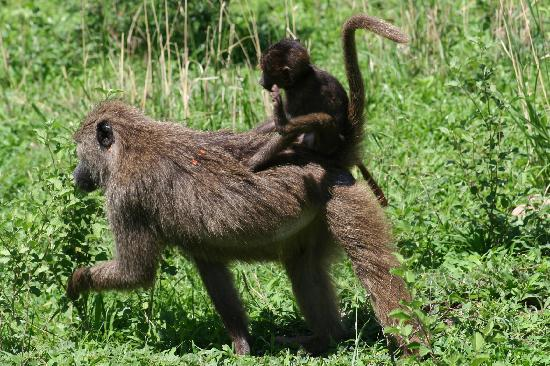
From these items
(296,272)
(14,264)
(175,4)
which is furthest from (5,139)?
(296,272)

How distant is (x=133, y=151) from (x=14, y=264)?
929 mm

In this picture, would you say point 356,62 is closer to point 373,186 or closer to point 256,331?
point 373,186

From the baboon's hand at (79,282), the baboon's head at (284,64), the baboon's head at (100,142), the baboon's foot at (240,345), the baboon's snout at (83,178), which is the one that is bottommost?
the baboon's foot at (240,345)

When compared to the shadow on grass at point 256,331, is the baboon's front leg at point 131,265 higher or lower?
higher

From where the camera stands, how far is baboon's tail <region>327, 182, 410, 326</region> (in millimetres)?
5328

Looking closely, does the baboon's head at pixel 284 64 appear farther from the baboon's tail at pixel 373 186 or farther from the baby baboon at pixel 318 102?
the baboon's tail at pixel 373 186

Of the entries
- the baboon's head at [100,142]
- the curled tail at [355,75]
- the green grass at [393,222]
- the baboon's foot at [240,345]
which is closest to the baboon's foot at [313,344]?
the green grass at [393,222]

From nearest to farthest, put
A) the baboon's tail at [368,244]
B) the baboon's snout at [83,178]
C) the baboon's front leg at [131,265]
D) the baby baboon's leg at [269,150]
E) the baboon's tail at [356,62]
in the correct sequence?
1. the baboon's tail at [356,62]
2. the baboon's tail at [368,244]
3. the baby baboon's leg at [269,150]
4. the baboon's front leg at [131,265]
5. the baboon's snout at [83,178]

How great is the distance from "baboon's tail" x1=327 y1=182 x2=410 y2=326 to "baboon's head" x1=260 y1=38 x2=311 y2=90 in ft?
2.68

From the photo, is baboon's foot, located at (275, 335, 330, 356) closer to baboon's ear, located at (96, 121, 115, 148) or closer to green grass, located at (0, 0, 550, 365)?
green grass, located at (0, 0, 550, 365)

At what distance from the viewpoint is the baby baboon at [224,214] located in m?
5.41

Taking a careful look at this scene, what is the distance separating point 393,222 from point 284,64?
141 centimetres

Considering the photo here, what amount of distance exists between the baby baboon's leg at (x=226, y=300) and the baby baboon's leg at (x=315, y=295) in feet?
1.11

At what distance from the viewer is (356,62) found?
18.0 feet
